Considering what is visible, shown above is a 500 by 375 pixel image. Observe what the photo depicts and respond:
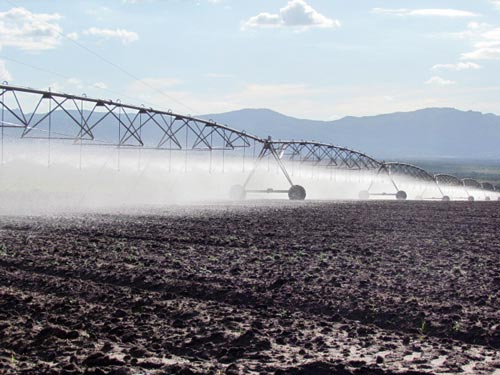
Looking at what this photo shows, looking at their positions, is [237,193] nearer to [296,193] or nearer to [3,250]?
[296,193]

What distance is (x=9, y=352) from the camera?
28.4 feet

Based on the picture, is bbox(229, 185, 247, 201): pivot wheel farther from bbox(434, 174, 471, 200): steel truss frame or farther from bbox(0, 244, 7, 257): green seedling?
bbox(434, 174, 471, 200): steel truss frame

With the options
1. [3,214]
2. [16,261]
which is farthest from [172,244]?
[3,214]

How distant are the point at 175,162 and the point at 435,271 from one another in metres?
86.7

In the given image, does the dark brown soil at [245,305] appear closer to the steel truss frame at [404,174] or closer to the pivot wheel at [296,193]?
the pivot wheel at [296,193]

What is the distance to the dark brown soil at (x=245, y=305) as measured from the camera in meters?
8.63

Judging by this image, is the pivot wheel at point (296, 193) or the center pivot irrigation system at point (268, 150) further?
the pivot wheel at point (296, 193)

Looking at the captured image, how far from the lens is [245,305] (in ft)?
38.5

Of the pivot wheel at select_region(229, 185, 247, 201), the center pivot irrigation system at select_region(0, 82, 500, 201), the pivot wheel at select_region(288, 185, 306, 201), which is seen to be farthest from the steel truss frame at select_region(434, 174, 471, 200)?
the pivot wheel at select_region(229, 185, 247, 201)

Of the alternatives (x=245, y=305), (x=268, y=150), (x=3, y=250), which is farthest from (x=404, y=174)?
(x=245, y=305)

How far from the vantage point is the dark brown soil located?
28.3 feet

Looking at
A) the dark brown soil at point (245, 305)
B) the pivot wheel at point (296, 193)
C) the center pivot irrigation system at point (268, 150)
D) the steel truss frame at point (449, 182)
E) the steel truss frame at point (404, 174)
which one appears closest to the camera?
the dark brown soil at point (245, 305)

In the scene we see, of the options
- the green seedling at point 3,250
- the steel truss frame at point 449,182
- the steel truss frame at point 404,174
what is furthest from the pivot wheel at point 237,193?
the steel truss frame at point 449,182

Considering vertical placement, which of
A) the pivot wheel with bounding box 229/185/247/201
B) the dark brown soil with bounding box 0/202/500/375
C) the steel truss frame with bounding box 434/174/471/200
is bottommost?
the dark brown soil with bounding box 0/202/500/375
